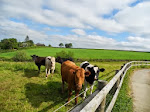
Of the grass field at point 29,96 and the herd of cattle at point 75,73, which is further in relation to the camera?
the grass field at point 29,96

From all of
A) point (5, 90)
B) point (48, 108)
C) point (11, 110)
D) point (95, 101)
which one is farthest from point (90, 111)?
point (5, 90)

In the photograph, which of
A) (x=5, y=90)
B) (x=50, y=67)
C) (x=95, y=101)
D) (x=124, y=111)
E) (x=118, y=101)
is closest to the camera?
(x=95, y=101)

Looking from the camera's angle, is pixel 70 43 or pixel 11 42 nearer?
pixel 11 42

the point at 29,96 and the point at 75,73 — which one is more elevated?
the point at 75,73

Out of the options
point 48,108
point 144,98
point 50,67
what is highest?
point 50,67

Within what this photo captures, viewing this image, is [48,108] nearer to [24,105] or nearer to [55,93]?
[24,105]

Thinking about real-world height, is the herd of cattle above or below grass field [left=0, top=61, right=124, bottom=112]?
above

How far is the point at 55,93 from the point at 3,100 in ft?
8.06

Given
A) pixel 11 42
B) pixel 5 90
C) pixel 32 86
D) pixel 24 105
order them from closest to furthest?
pixel 24 105, pixel 5 90, pixel 32 86, pixel 11 42

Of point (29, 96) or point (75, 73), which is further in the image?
point (29, 96)

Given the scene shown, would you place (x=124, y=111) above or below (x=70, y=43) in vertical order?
below

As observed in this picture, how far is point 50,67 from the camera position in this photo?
9164 millimetres

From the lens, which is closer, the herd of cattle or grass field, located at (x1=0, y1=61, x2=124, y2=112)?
the herd of cattle

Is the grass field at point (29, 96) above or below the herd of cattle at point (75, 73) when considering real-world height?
below
